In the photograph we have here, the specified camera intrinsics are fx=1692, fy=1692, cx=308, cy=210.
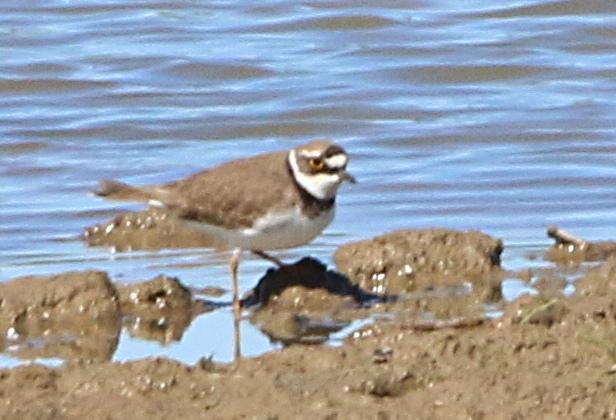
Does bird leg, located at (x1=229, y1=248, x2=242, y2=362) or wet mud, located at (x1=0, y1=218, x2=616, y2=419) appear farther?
bird leg, located at (x1=229, y1=248, x2=242, y2=362)

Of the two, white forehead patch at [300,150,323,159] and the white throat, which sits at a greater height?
white forehead patch at [300,150,323,159]

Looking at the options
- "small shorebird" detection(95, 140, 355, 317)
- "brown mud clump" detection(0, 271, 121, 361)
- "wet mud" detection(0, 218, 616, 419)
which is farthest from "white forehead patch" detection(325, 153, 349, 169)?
"brown mud clump" detection(0, 271, 121, 361)

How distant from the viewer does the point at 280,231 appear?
322 inches

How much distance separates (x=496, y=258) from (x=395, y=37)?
7261mm

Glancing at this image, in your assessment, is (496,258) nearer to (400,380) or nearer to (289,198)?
(289,198)

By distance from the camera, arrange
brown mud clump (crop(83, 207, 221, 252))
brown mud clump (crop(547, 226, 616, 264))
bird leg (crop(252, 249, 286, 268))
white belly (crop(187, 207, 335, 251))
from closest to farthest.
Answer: white belly (crop(187, 207, 335, 251)) → bird leg (crop(252, 249, 286, 268)) → brown mud clump (crop(547, 226, 616, 264)) → brown mud clump (crop(83, 207, 221, 252))

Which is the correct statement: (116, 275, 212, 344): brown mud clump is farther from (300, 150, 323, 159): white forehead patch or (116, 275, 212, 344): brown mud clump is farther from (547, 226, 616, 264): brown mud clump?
(547, 226, 616, 264): brown mud clump

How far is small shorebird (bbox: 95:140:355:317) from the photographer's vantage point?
8.15 metres

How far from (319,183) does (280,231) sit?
0.30 m

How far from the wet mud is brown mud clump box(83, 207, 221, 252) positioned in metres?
1.17

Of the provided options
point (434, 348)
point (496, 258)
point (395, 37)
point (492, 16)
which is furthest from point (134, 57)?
point (434, 348)

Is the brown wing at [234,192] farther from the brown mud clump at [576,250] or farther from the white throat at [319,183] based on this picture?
the brown mud clump at [576,250]

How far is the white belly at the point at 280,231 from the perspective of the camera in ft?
26.7

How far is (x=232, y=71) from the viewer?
14.5 m
